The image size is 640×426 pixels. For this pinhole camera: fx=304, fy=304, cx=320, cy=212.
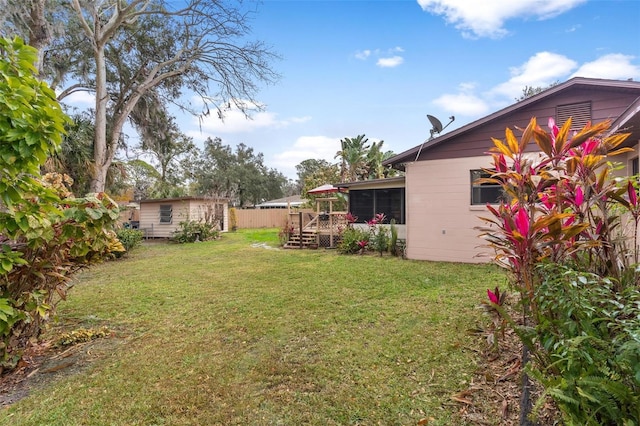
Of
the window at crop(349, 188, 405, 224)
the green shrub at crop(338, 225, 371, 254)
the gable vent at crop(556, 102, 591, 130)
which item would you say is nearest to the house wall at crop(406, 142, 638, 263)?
the gable vent at crop(556, 102, 591, 130)

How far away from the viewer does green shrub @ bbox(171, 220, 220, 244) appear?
15141mm

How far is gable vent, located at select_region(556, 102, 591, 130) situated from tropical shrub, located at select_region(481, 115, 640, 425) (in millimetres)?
4998

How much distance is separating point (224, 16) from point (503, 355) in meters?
13.6

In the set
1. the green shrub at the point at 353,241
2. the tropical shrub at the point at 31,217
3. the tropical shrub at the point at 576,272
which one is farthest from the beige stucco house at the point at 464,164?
the tropical shrub at the point at 31,217

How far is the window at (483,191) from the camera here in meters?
7.41

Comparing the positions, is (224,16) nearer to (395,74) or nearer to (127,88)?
(127,88)

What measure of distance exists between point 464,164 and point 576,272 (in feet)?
21.3

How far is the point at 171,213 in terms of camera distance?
664 inches

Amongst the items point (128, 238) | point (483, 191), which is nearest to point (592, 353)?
point (483, 191)

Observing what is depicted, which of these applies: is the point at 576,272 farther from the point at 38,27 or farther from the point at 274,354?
the point at 38,27

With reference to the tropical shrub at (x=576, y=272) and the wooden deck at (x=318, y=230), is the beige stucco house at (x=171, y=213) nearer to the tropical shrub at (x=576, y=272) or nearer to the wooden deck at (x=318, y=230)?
the wooden deck at (x=318, y=230)

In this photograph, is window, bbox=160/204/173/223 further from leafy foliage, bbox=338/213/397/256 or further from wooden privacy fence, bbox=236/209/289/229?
leafy foliage, bbox=338/213/397/256

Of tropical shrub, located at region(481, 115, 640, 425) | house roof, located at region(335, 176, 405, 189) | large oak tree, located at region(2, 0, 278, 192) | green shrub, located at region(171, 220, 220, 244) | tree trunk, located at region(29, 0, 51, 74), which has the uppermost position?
large oak tree, located at region(2, 0, 278, 192)

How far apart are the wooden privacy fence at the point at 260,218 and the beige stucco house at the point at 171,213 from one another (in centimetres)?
553
